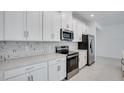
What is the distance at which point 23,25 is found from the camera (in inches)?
79.4

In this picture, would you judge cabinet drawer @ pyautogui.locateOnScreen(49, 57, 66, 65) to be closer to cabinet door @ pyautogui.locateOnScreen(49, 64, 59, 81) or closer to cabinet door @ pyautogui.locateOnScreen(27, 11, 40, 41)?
cabinet door @ pyautogui.locateOnScreen(49, 64, 59, 81)

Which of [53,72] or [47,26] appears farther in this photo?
[47,26]

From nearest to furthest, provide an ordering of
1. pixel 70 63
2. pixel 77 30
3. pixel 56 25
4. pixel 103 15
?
pixel 56 25, pixel 70 63, pixel 77 30, pixel 103 15

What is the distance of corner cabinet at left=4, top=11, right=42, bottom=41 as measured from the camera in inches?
69.9

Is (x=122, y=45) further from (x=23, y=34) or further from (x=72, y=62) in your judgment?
(x=23, y=34)

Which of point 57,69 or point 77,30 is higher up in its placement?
point 77,30

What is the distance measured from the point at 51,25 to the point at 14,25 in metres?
1.17

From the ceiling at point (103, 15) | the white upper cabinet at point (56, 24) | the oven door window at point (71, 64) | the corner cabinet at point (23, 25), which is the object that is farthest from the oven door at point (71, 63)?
the ceiling at point (103, 15)

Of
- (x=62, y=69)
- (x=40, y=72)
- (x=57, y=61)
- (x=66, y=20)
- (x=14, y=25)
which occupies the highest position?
(x=66, y=20)

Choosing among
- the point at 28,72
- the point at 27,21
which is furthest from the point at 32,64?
the point at 27,21

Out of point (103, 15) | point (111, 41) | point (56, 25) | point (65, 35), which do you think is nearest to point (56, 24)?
point (56, 25)

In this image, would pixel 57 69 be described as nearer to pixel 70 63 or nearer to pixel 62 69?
pixel 62 69

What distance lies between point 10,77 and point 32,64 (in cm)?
46

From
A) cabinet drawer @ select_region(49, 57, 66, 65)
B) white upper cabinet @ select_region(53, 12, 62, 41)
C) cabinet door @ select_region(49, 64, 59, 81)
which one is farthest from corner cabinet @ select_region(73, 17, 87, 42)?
cabinet door @ select_region(49, 64, 59, 81)
